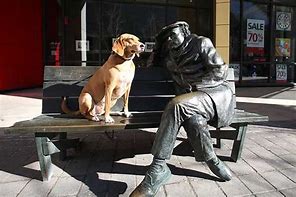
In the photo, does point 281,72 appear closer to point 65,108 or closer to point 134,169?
point 134,169

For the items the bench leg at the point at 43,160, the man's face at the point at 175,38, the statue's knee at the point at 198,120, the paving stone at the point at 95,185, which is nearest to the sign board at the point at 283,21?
the man's face at the point at 175,38

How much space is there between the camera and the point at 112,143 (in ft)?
15.3

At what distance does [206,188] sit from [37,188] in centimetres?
153

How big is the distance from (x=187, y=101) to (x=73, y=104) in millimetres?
1555

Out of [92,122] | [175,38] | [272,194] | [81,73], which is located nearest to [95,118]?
[92,122]

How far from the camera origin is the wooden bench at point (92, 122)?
10.4 feet

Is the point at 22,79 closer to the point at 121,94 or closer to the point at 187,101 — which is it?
the point at 121,94

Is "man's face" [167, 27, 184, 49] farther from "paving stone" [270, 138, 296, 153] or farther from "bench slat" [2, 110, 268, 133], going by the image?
"paving stone" [270, 138, 296, 153]

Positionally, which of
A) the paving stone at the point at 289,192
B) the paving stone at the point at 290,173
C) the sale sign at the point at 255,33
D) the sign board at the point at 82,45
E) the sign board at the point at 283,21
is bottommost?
the paving stone at the point at 289,192

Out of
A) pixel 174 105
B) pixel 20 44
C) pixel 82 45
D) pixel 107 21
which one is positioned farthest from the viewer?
pixel 20 44

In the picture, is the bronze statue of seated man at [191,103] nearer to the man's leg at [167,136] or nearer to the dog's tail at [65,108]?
the man's leg at [167,136]

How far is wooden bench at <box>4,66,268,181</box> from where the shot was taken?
125 inches

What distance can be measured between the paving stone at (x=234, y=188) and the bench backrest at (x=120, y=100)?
4.18ft

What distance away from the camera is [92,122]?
10.7 ft
